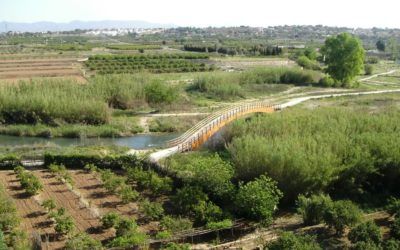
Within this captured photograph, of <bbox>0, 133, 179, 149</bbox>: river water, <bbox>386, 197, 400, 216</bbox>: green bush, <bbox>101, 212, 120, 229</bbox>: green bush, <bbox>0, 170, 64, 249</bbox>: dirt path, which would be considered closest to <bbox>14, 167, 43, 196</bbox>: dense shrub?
<bbox>0, 170, 64, 249</bbox>: dirt path

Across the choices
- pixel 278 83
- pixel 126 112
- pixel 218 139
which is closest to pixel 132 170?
pixel 218 139

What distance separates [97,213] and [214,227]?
6.41 m

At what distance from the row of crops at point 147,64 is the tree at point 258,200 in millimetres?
55625

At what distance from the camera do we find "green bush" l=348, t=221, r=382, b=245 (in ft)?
64.3

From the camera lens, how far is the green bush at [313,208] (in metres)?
22.2

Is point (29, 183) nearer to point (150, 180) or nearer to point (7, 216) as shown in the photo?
point (7, 216)

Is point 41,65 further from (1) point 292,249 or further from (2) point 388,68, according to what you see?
(1) point 292,249

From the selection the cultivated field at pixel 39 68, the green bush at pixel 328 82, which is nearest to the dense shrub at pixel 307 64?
the green bush at pixel 328 82

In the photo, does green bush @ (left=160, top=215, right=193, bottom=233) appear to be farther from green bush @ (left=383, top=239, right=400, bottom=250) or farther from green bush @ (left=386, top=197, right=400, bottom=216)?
green bush @ (left=386, top=197, right=400, bottom=216)

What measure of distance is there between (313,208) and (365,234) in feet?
10.6

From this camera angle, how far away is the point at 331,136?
93.8ft

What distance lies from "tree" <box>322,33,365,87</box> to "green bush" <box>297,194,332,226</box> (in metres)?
49.0

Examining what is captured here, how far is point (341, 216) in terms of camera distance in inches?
839

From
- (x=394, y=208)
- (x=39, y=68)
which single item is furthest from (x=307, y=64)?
(x=394, y=208)
